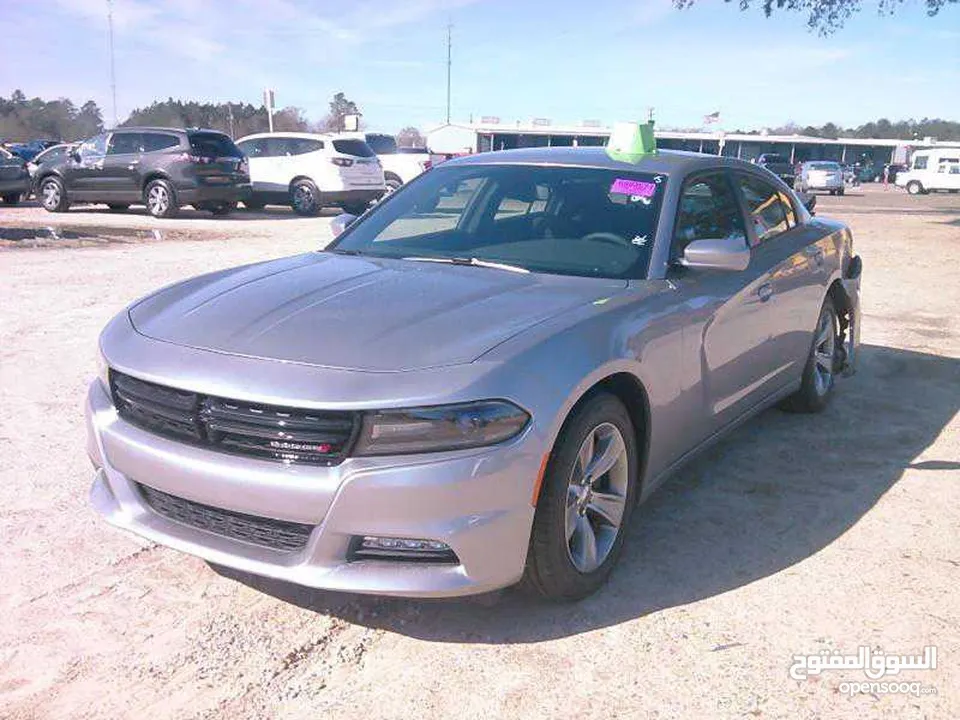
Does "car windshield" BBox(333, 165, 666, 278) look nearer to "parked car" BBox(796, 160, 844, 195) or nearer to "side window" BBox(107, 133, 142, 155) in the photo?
Answer: "side window" BBox(107, 133, 142, 155)

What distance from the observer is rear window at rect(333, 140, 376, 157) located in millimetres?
19250

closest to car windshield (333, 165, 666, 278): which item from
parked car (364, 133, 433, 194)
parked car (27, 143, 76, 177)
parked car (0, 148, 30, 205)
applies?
parked car (27, 143, 76, 177)

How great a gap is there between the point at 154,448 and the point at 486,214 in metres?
2.03

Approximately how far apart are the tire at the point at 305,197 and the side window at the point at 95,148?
400 cm

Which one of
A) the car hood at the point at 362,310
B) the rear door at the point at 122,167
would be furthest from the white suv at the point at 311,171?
the car hood at the point at 362,310

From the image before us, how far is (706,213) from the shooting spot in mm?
4141

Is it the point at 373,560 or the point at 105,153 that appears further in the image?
the point at 105,153

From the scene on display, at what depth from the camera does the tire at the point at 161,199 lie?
17.5 m

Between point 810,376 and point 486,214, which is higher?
point 486,214

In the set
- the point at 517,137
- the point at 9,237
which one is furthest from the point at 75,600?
the point at 517,137

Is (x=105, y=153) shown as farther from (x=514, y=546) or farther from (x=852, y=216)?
(x=852, y=216)

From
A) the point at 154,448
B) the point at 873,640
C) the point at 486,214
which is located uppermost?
the point at 486,214

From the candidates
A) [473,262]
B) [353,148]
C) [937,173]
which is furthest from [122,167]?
[937,173]

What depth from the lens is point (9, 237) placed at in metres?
13.6
